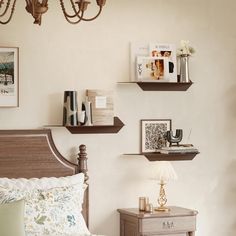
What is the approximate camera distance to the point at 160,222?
4.82 m

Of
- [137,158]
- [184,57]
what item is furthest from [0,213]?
[184,57]

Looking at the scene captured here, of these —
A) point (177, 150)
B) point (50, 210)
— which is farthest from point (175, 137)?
point (50, 210)

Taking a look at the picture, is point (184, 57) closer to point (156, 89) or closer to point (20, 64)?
point (156, 89)

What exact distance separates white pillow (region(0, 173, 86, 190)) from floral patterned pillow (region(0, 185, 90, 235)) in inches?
3.8

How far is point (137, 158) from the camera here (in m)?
5.16

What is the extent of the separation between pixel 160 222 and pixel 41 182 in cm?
96

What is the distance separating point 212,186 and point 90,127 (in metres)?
1.23

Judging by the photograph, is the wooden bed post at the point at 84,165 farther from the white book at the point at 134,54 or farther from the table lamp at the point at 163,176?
the white book at the point at 134,54

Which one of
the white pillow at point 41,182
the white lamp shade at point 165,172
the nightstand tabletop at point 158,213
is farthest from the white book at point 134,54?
the nightstand tabletop at point 158,213

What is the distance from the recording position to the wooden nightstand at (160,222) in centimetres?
478

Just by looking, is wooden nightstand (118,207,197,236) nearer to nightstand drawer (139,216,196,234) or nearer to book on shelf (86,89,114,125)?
nightstand drawer (139,216,196,234)

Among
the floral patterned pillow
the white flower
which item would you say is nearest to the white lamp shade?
the floral patterned pillow

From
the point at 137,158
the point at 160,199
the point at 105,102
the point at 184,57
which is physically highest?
the point at 184,57

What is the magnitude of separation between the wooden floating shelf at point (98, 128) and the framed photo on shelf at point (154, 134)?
23 centimetres
